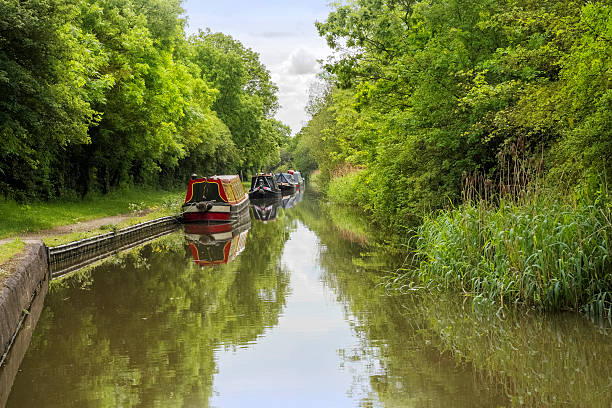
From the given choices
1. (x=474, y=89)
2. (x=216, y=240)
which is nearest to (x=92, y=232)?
(x=216, y=240)

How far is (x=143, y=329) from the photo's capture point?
9023 millimetres

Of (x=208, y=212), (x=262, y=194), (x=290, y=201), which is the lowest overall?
(x=290, y=201)

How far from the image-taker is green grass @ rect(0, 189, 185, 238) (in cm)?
1644

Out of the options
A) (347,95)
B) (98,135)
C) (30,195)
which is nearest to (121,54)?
(98,135)

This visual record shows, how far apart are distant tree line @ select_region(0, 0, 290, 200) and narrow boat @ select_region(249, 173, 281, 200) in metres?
3.28

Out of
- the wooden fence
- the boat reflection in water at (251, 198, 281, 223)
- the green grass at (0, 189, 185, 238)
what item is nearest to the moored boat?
the boat reflection in water at (251, 198, 281, 223)

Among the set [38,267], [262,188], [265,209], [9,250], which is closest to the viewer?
[9,250]

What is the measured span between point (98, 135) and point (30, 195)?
4.35 meters

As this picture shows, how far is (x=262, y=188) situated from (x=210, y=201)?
17459mm

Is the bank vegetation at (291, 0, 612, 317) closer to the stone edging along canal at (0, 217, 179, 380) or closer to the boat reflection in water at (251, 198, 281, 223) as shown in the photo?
the stone edging along canal at (0, 217, 179, 380)

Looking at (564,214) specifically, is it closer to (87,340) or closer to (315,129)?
(87,340)

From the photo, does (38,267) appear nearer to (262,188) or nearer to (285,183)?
(262,188)

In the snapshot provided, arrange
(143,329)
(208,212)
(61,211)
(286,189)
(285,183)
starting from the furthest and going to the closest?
1. (285,183)
2. (286,189)
3. (208,212)
4. (61,211)
5. (143,329)

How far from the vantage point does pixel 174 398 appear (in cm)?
628
